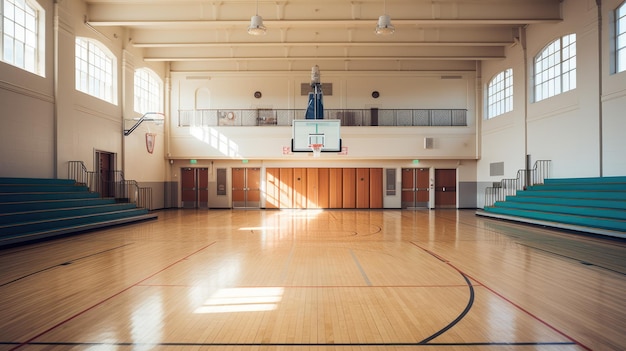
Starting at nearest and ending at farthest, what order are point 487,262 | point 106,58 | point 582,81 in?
point 487,262
point 582,81
point 106,58

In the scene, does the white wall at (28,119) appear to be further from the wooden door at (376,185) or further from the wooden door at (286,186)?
the wooden door at (376,185)

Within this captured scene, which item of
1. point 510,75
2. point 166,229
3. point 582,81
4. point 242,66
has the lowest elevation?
point 166,229

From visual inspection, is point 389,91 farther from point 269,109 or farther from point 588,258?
point 588,258

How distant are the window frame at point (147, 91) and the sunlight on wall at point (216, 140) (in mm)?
1983

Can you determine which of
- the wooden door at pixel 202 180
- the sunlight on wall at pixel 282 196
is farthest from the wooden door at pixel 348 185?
the wooden door at pixel 202 180

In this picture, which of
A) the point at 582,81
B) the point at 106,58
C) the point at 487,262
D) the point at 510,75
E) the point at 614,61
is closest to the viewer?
the point at 487,262

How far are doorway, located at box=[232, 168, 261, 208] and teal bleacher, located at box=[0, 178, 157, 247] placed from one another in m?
7.04

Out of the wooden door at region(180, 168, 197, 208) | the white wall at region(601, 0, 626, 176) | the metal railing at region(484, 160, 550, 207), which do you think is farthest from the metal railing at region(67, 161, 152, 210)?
the white wall at region(601, 0, 626, 176)

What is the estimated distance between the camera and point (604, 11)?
33.4ft

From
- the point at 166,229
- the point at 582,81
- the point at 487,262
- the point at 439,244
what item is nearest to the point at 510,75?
the point at 582,81

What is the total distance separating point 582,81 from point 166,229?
1351 centimetres

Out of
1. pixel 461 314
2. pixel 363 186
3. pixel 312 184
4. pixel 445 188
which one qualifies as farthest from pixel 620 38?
pixel 312 184

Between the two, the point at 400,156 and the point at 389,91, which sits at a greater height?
→ the point at 389,91

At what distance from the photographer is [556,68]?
12219 mm
